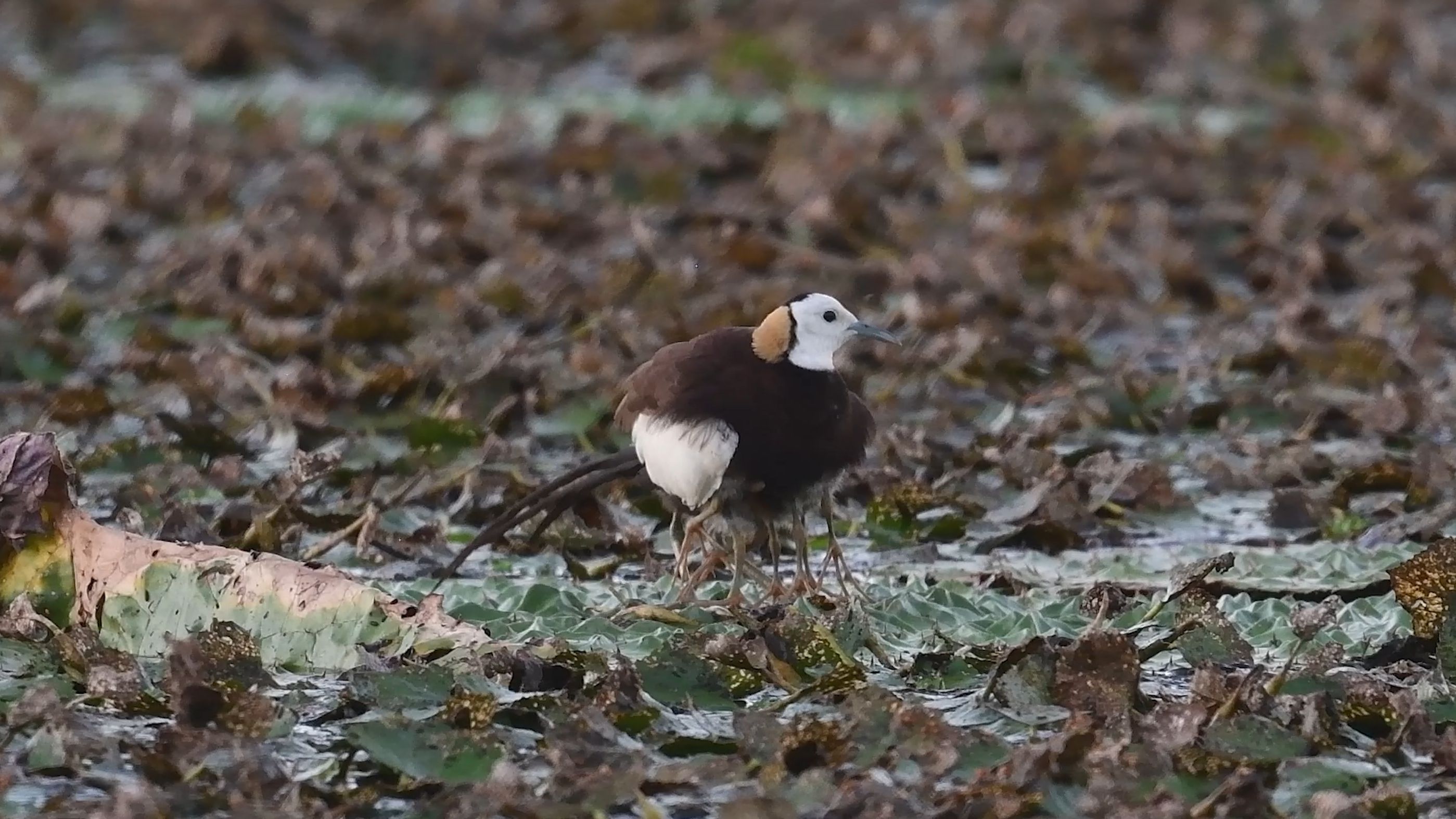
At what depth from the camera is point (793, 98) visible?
12445 millimetres

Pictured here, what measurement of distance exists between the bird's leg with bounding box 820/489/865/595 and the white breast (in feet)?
0.89

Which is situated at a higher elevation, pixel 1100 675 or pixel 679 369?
pixel 679 369

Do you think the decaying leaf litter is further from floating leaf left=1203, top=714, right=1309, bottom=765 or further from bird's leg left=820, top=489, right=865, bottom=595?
bird's leg left=820, top=489, right=865, bottom=595

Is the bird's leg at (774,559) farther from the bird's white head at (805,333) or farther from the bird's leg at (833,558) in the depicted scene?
the bird's white head at (805,333)

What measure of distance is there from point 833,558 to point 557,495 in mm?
760

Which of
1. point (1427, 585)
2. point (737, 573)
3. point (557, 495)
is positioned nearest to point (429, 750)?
point (737, 573)

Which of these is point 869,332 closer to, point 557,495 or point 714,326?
point 557,495

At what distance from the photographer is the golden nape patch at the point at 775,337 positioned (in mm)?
5047

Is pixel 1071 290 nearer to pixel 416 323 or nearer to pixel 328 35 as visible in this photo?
pixel 416 323

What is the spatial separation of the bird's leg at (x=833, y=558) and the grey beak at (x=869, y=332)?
0.35 metres

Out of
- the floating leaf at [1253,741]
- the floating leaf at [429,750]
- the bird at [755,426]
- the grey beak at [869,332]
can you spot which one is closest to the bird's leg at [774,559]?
the bird at [755,426]

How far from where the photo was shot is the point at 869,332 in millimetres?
5371

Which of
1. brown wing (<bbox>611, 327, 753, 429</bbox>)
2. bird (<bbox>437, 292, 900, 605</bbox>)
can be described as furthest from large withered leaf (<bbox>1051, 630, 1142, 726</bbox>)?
brown wing (<bbox>611, 327, 753, 429</bbox>)

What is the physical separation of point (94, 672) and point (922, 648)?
5.20ft
